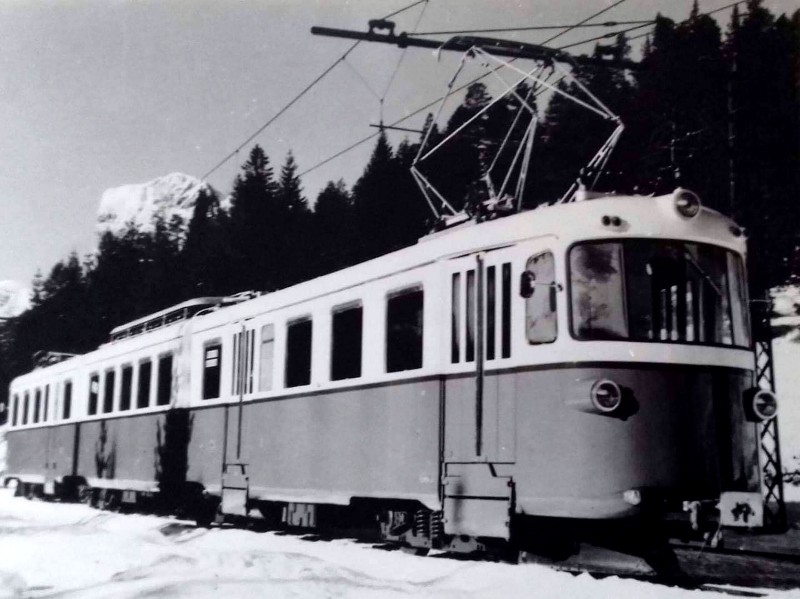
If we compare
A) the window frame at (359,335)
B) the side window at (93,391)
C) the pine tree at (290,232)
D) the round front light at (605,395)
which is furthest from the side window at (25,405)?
the round front light at (605,395)

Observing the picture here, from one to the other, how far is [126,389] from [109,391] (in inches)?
37.0

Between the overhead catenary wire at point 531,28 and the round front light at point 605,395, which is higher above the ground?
the overhead catenary wire at point 531,28

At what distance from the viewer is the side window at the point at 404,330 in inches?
377

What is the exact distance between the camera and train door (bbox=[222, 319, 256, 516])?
12.8 m

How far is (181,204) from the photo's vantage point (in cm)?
2792

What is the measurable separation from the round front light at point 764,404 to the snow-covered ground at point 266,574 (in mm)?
1550

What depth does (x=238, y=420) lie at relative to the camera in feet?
43.0

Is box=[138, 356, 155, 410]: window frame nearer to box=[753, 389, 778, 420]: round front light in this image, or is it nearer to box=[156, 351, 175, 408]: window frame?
box=[156, 351, 175, 408]: window frame

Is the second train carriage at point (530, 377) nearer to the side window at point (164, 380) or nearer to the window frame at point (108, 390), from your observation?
the side window at point (164, 380)

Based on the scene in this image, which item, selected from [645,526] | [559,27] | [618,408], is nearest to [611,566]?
[645,526]

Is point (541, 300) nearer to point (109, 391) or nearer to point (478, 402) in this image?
point (478, 402)

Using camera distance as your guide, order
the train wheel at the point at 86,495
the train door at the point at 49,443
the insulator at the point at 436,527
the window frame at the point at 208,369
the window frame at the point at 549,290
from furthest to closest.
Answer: the train door at the point at 49,443
the train wheel at the point at 86,495
the window frame at the point at 208,369
the insulator at the point at 436,527
the window frame at the point at 549,290

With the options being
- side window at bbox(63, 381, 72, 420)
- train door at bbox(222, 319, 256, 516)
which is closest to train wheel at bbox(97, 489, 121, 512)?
side window at bbox(63, 381, 72, 420)

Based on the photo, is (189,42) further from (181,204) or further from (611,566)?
(181,204)
